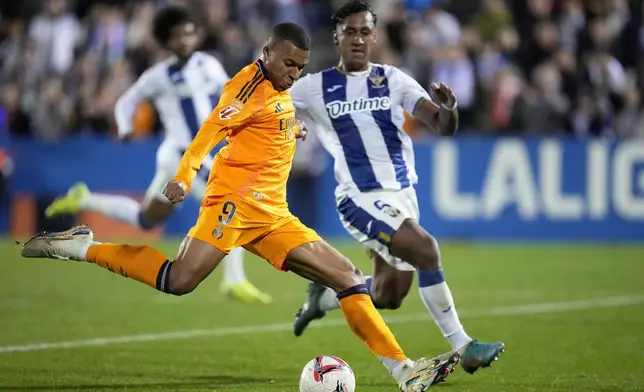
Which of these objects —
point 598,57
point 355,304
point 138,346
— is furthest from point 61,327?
point 598,57

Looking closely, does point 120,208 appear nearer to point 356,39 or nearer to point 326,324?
point 326,324

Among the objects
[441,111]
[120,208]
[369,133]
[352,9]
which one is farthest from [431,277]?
[120,208]

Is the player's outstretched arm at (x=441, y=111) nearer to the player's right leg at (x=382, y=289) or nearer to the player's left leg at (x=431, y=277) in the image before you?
the player's left leg at (x=431, y=277)

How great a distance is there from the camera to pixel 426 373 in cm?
639

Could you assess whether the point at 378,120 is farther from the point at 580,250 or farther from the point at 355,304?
the point at 580,250

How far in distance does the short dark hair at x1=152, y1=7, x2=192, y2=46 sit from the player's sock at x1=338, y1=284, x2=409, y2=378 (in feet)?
17.1

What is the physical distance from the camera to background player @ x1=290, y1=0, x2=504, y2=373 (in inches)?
307

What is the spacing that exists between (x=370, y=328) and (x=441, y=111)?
1.67 metres

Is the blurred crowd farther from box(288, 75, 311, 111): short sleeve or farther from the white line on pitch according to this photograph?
box(288, 75, 311, 111): short sleeve

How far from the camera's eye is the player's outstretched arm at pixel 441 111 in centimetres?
727

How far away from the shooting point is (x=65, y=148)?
17.5m

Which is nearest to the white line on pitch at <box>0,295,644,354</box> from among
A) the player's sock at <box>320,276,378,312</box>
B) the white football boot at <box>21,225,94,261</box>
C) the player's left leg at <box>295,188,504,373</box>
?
the player's left leg at <box>295,188,504,373</box>

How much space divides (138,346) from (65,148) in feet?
31.0

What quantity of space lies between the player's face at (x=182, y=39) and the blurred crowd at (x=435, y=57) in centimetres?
648
